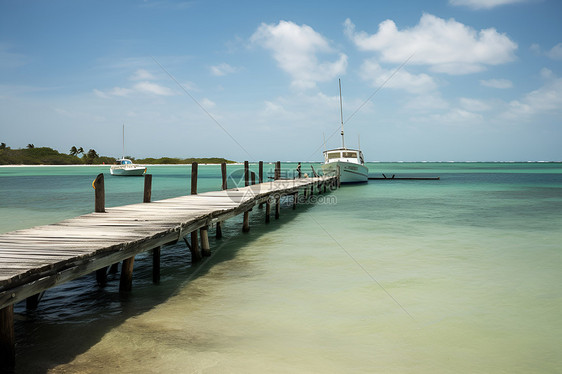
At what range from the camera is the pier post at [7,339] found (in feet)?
12.3

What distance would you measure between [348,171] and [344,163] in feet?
4.83

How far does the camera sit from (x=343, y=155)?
3578cm

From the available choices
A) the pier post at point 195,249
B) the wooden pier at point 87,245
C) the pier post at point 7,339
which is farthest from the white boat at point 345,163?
the pier post at point 7,339

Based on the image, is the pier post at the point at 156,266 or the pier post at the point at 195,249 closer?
the pier post at the point at 156,266

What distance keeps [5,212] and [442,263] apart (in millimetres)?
18595

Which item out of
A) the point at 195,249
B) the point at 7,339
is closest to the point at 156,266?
the point at 195,249

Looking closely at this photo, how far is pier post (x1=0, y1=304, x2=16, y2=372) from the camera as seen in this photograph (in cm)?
374

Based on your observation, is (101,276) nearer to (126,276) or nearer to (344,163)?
(126,276)

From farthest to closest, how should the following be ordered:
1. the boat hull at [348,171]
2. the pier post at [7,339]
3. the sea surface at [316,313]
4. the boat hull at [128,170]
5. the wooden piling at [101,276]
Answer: the boat hull at [128,170] < the boat hull at [348,171] < the wooden piling at [101,276] < the sea surface at [316,313] < the pier post at [7,339]

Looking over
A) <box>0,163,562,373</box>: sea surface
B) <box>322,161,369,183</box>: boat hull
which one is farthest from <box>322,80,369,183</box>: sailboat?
<box>0,163,562,373</box>: sea surface

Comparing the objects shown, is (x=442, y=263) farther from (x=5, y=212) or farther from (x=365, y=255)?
(x=5, y=212)

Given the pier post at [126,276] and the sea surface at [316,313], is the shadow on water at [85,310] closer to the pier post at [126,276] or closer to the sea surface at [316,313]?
the sea surface at [316,313]

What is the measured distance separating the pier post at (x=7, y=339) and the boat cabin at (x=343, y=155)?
106 feet

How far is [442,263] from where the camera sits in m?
8.97
